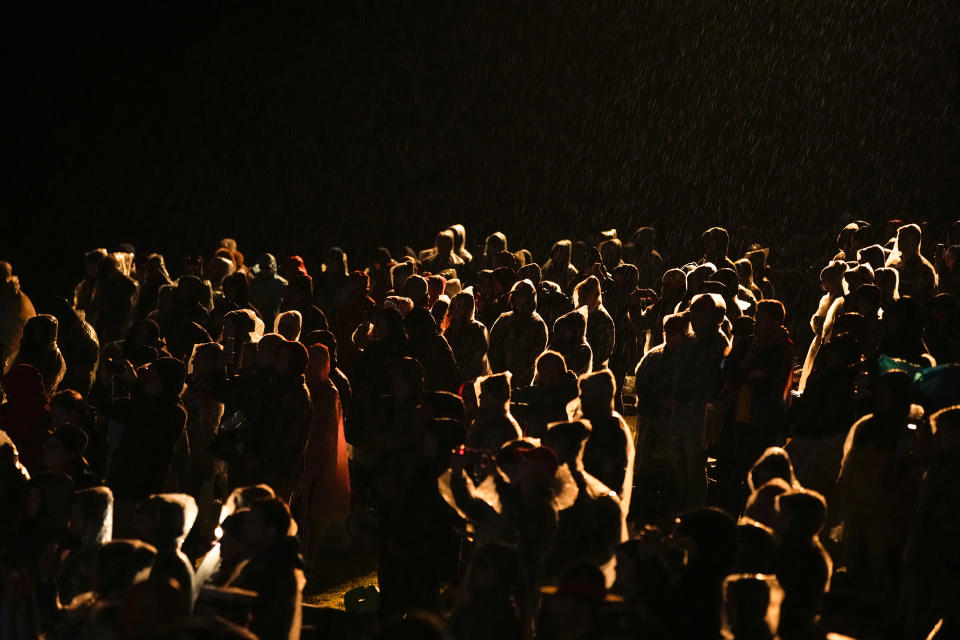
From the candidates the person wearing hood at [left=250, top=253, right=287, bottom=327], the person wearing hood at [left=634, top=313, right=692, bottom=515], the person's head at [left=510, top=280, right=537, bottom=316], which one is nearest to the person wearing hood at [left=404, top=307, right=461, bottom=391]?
the person's head at [left=510, top=280, right=537, bottom=316]

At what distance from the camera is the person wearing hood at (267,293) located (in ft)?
47.8

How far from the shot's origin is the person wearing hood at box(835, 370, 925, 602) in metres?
7.30

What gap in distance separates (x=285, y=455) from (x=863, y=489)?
3.48 meters

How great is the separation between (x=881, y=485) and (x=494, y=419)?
227cm

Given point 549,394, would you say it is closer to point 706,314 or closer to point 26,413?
point 706,314

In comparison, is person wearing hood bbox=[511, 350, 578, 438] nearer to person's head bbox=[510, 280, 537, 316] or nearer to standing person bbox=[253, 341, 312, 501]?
standing person bbox=[253, 341, 312, 501]

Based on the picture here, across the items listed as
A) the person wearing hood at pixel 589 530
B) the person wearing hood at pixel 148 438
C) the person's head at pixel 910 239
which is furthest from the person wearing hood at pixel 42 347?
the person's head at pixel 910 239

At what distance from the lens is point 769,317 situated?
30.9 ft

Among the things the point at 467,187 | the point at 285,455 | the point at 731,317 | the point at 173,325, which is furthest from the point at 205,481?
the point at 467,187

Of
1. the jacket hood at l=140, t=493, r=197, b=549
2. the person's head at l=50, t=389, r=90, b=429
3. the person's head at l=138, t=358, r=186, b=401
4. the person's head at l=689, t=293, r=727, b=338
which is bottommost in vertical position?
the person's head at l=50, t=389, r=90, b=429

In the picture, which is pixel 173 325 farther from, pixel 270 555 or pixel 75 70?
pixel 75 70

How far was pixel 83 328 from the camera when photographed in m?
11.3

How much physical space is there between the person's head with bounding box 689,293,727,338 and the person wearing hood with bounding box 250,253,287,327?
6077mm

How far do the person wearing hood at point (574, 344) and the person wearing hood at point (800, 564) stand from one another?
4211 mm
